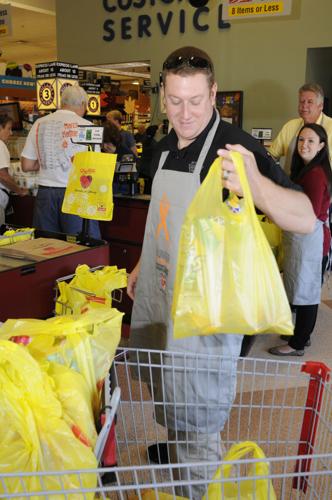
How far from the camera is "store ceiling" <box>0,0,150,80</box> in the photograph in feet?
40.7

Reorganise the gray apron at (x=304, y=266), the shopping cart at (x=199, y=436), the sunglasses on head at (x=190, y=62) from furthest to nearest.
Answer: the gray apron at (x=304, y=266) < the sunglasses on head at (x=190, y=62) < the shopping cart at (x=199, y=436)

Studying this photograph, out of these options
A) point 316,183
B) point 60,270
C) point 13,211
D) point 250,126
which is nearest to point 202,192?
point 60,270

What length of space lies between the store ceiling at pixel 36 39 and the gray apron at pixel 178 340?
28.9 ft

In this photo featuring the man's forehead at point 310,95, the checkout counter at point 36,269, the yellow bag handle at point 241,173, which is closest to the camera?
the yellow bag handle at point 241,173

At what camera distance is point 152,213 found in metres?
1.83

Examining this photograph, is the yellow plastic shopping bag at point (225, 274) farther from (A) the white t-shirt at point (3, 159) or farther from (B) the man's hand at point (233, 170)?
(A) the white t-shirt at point (3, 159)

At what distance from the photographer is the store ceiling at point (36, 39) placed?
12414 millimetres

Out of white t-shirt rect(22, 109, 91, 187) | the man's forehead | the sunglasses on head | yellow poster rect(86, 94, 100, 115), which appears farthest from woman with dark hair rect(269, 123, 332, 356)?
yellow poster rect(86, 94, 100, 115)

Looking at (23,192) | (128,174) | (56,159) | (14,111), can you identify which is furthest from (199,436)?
(14,111)

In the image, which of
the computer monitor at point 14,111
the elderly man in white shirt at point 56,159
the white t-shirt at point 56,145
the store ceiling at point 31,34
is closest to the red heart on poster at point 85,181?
the elderly man in white shirt at point 56,159

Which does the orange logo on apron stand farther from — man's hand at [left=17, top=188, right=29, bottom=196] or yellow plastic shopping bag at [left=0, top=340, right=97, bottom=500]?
man's hand at [left=17, top=188, right=29, bottom=196]

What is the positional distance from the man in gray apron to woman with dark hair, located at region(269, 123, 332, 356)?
1.72 meters

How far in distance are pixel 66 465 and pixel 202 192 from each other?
0.71m

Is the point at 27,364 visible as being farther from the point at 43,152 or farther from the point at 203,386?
the point at 43,152
